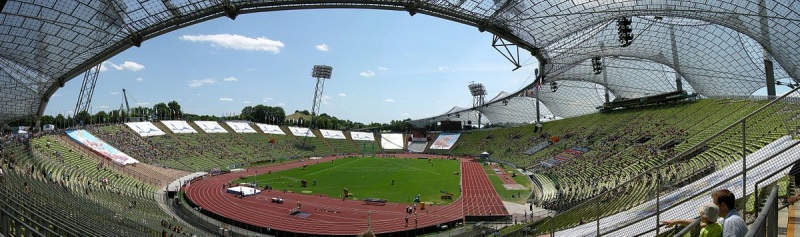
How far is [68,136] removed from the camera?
5175cm

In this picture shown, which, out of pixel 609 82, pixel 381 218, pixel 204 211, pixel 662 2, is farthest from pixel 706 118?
pixel 204 211

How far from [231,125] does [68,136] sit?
32.3 meters

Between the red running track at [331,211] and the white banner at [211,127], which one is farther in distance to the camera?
the white banner at [211,127]

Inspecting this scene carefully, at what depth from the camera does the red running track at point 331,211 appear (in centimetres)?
3036

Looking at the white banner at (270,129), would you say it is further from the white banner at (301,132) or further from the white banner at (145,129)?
the white banner at (145,129)

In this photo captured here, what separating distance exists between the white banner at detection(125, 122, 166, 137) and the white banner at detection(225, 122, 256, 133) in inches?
581

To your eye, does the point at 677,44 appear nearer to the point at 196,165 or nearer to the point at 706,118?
the point at 706,118

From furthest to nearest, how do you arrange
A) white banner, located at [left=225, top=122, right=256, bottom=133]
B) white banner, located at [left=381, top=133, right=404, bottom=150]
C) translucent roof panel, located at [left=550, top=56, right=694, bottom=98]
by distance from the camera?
white banner, located at [left=381, top=133, right=404, bottom=150] < white banner, located at [left=225, top=122, right=256, bottom=133] < translucent roof panel, located at [left=550, top=56, right=694, bottom=98]

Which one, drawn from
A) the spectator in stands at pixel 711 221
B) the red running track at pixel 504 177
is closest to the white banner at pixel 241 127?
the red running track at pixel 504 177

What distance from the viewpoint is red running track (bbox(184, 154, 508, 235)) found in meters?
30.4

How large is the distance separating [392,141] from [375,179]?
51564mm

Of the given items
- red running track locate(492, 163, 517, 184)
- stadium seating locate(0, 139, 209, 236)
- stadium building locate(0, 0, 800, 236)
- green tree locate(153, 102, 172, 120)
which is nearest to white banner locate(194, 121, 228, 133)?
stadium building locate(0, 0, 800, 236)

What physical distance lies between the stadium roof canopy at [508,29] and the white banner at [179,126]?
2868cm

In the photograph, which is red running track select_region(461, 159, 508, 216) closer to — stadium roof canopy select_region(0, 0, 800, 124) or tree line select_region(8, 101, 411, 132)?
stadium roof canopy select_region(0, 0, 800, 124)
